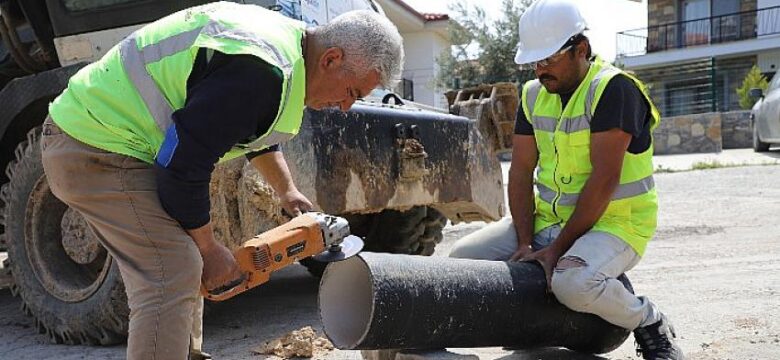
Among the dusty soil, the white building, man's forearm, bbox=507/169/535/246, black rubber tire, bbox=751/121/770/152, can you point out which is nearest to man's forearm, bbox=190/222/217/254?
the dusty soil

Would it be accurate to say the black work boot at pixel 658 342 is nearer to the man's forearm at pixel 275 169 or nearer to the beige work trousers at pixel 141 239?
the man's forearm at pixel 275 169

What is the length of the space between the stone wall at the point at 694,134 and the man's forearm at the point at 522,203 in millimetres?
13918

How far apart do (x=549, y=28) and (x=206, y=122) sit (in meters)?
1.71

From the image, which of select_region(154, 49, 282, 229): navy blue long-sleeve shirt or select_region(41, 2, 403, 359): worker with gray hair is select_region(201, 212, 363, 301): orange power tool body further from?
select_region(154, 49, 282, 229): navy blue long-sleeve shirt

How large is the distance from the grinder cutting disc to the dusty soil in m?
0.51

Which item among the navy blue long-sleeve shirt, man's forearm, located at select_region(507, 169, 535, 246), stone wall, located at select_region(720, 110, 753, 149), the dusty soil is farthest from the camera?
stone wall, located at select_region(720, 110, 753, 149)

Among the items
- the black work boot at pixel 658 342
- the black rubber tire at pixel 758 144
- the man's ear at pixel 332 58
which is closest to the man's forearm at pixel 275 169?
the man's ear at pixel 332 58

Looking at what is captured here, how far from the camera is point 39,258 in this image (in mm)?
4156

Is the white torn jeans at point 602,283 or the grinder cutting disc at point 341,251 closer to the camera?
the grinder cutting disc at point 341,251

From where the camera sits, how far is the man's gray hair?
2238mm

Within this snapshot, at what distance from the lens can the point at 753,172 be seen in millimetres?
10562

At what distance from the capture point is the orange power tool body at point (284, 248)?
2312 mm

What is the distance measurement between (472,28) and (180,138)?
23506mm

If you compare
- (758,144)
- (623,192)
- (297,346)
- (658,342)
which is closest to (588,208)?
(623,192)
